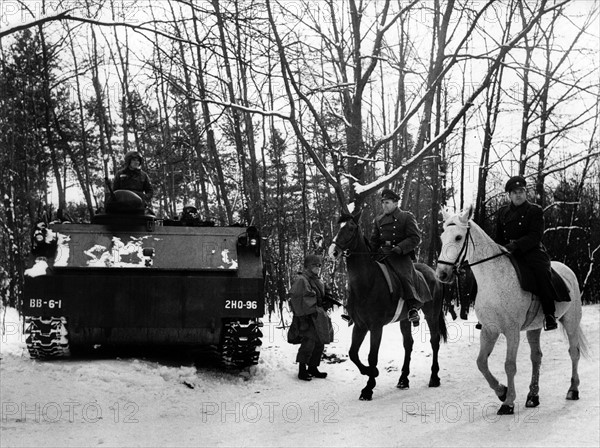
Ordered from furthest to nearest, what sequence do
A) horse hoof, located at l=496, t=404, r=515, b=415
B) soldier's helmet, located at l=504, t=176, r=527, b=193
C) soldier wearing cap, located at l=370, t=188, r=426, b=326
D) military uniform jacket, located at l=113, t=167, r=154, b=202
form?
1. military uniform jacket, located at l=113, t=167, r=154, b=202
2. soldier wearing cap, located at l=370, t=188, r=426, b=326
3. soldier's helmet, located at l=504, t=176, r=527, b=193
4. horse hoof, located at l=496, t=404, r=515, b=415

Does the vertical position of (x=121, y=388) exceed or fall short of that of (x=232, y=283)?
it falls short

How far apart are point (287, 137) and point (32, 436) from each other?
14630 millimetres

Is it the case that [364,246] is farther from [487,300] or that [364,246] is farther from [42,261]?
[42,261]

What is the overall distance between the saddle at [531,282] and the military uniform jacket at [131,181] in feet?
18.6

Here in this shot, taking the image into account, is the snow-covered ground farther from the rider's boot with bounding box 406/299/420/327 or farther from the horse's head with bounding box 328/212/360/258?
the horse's head with bounding box 328/212/360/258

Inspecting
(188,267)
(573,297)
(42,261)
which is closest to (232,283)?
(188,267)

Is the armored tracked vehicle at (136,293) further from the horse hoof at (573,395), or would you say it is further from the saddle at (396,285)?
the horse hoof at (573,395)

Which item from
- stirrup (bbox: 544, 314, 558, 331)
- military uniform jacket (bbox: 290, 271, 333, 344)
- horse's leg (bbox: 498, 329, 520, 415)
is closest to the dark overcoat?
stirrup (bbox: 544, 314, 558, 331)

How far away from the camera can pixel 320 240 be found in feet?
26.9

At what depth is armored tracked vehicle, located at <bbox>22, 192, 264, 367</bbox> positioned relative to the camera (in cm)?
861

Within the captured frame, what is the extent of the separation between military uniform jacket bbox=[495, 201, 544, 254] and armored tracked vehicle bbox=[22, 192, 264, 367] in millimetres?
2987

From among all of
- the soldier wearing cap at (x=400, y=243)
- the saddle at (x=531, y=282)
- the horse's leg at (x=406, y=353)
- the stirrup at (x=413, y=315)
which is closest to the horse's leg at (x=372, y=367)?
the stirrup at (x=413, y=315)

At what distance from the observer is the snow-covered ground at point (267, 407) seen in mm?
6133

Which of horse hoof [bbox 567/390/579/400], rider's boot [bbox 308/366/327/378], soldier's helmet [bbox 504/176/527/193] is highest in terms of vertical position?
soldier's helmet [bbox 504/176/527/193]
